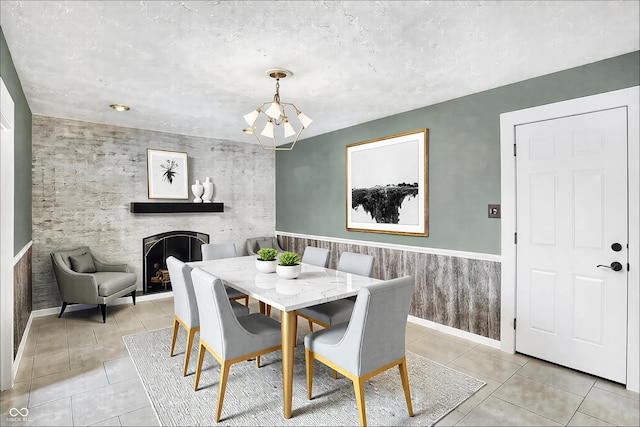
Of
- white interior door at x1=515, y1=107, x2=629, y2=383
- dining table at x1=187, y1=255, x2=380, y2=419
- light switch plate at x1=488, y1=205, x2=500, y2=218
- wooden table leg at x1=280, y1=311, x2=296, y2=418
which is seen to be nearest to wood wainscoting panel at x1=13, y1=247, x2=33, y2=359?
dining table at x1=187, y1=255, x2=380, y2=419

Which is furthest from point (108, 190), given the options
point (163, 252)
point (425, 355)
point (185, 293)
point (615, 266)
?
point (615, 266)

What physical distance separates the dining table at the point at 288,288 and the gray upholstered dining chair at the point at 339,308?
0.82 feet

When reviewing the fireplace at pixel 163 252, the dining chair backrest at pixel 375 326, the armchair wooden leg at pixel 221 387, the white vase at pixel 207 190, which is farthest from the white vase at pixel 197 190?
the dining chair backrest at pixel 375 326

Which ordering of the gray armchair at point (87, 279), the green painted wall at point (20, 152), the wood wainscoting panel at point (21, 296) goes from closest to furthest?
the green painted wall at point (20, 152) < the wood wainscoting panel at point (21, 296) < the gray armchair at point (87, 279)

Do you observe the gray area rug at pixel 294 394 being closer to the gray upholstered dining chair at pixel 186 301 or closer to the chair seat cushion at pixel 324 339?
the gray upholstered dining chair at pixel 186 301

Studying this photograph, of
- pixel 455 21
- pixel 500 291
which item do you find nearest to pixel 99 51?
pixel 455 21

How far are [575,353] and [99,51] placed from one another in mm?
4258

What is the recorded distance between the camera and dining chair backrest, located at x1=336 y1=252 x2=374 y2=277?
10.3 feet

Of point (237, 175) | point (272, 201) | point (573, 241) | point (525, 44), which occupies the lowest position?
point (573, 241)

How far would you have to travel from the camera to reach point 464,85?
3.16 m

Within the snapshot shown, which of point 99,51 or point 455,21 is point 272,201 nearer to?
point 99,51

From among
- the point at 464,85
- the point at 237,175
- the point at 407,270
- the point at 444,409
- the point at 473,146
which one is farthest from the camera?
the point at 237,175

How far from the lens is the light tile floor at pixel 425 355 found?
216cm

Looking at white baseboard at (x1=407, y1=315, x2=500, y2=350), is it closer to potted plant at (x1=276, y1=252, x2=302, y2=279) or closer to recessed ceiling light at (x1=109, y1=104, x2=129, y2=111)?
potted plant at (x1=276, y1=252, x2=302, y2=279)
